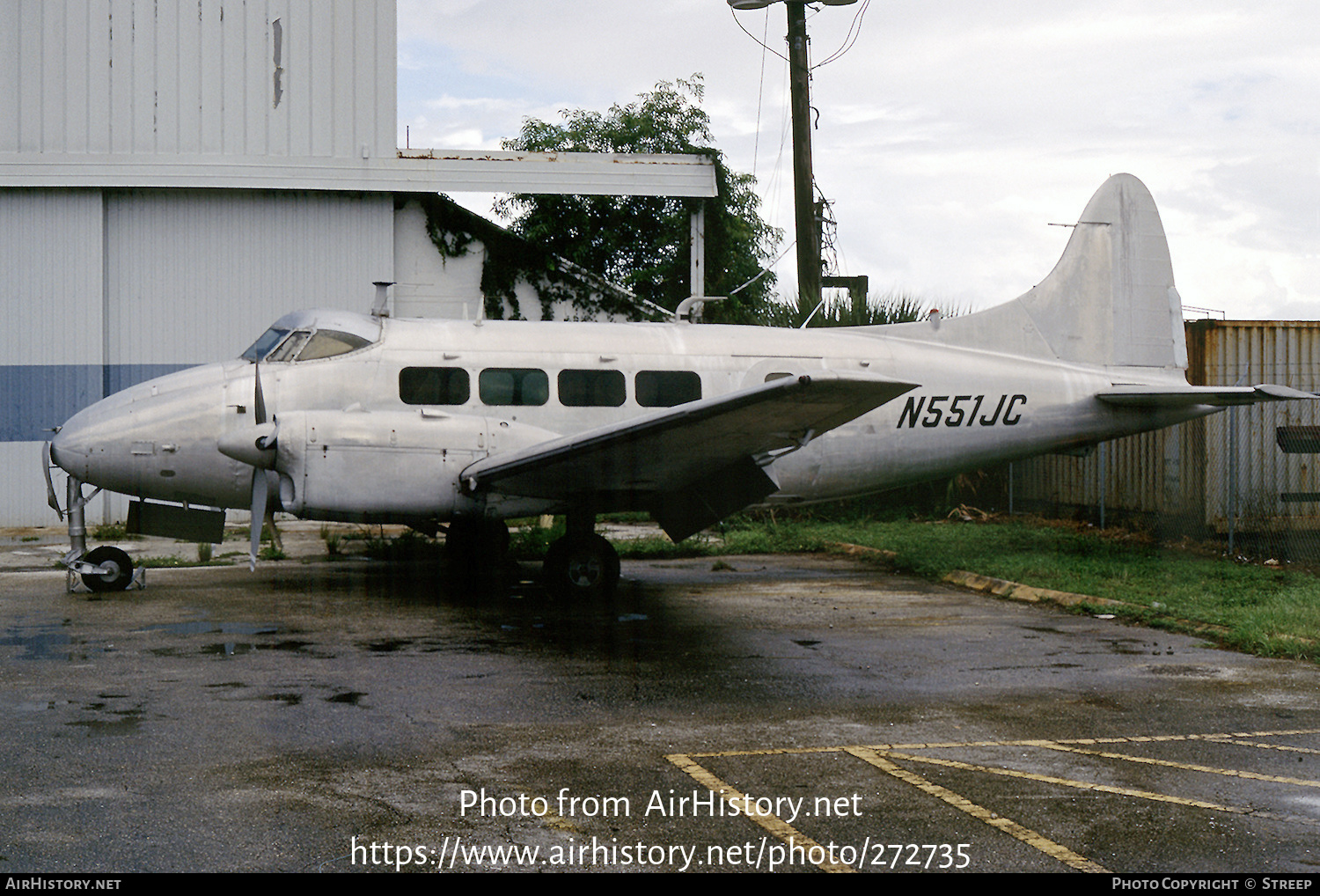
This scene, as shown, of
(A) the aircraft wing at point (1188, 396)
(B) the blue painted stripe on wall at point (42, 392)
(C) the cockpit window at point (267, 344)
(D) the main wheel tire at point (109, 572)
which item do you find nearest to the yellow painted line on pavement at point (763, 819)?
(C) the cockpit window at point (267, 344)

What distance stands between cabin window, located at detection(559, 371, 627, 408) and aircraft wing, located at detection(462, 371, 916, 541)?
126cm

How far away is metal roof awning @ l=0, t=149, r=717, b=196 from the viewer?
1944 cm

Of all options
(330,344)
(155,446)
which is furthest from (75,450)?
(330,344)

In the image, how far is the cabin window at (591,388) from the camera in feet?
40.6

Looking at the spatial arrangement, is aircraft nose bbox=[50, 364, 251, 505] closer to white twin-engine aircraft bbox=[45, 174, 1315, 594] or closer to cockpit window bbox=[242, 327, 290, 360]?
white twin-engine aircraft bbox=[45, 174, 1315, 594]

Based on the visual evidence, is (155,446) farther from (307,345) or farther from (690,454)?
(690,454)

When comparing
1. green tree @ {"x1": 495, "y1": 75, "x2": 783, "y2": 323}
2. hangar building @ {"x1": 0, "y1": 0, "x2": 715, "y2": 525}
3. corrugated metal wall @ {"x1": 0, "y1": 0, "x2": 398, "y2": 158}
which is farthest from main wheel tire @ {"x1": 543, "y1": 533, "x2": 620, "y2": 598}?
green tree @ {"x1": 495, "y1": 75, "x2": 783, "y2": 323}

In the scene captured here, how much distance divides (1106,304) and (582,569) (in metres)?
7.40

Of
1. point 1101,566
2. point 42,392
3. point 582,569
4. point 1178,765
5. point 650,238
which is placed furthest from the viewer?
point 650,238

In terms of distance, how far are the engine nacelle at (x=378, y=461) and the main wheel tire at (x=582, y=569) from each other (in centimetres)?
110

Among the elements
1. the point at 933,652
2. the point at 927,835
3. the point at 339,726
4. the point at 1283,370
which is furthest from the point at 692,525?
the point at 1283,370

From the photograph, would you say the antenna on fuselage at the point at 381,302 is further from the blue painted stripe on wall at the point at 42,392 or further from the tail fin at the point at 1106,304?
the blue painted stripe on wall at the point at 42,392

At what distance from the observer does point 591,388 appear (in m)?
12.5

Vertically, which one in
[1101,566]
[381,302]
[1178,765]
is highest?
[381,302]
